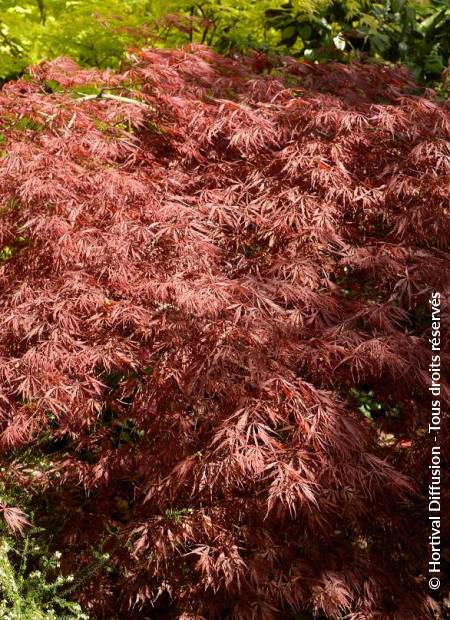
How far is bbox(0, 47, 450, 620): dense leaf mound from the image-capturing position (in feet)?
7.68

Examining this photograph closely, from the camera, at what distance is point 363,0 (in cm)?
502

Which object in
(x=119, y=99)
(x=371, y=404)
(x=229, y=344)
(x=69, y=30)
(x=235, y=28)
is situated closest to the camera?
(x=229, y=344)

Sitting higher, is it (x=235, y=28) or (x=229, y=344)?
(x=229, y=344)

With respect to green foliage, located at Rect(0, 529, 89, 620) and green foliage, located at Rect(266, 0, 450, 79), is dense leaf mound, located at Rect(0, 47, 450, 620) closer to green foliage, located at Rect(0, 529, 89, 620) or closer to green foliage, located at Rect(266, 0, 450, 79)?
green foliage, located at Rect(0, 529, 89, 620)

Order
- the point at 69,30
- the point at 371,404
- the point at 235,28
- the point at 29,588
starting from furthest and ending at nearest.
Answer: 1. the point at 235,28
2. the point at 69,30
3. the point at 371,404
4. the point at 29,588

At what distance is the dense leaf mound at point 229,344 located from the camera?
7.68ft

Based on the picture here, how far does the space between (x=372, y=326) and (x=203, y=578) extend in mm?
945

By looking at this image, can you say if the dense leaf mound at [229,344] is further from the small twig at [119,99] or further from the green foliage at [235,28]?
the green foliage at [235,28]

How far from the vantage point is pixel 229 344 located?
235 centimetres

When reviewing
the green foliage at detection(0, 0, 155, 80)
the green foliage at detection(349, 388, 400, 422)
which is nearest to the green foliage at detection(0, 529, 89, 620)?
the green foliage at detection(349, 388, 400, 422)

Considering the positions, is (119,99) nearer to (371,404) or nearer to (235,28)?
(371,404)

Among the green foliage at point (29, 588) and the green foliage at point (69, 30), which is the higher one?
the green foliage at point (69, 30)

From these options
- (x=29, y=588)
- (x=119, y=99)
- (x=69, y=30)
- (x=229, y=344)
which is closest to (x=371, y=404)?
(x=229, y=344)

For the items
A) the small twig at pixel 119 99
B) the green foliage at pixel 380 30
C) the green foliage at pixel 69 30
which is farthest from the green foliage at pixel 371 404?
the green foliage at pixel 380 30
